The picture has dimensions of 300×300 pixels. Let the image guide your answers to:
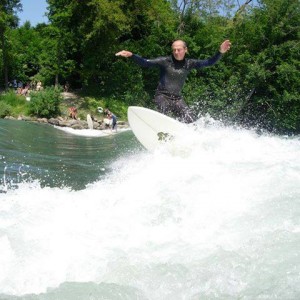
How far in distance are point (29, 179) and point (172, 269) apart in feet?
11.0

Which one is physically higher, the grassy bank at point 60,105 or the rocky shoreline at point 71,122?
the grassy bank at point 60,105

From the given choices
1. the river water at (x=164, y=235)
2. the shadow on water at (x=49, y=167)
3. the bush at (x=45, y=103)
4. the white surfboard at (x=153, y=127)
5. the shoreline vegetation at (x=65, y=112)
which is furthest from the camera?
the bush at (x=45, y=103)

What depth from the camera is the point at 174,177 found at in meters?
4.46

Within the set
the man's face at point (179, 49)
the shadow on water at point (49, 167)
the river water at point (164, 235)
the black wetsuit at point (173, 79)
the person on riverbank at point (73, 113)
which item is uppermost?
the man's face at point (179, 49)

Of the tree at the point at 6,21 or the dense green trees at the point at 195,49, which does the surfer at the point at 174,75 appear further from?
the tree at the point at 6,21

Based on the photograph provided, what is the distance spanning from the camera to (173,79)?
6.84 meters

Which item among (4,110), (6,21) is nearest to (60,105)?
(4,110)

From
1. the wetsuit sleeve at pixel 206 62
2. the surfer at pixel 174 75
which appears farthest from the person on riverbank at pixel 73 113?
the wetsuit sleeve at pixel 206 62

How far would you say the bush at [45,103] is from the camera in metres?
24.2

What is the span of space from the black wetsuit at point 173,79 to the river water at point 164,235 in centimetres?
203

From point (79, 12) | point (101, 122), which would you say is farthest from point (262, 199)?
point (79, 12)

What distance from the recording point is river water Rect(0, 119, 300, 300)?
2.51 m

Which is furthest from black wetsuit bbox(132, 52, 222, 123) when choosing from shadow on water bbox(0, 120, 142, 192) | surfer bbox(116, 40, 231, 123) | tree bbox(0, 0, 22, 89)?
tree bbox(0, 0, 22, 89)

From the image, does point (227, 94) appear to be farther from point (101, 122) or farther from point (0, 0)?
point (0, 0)
